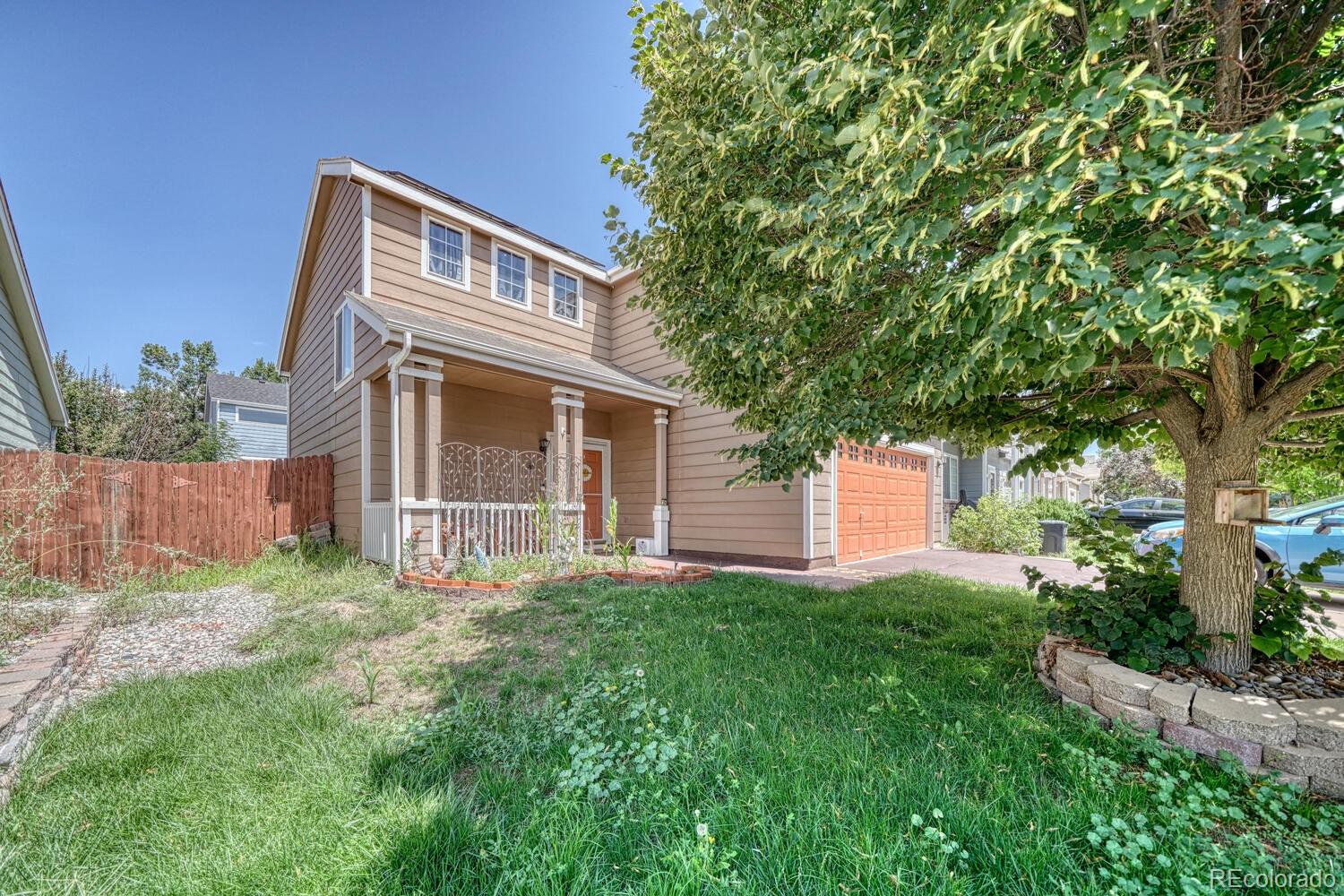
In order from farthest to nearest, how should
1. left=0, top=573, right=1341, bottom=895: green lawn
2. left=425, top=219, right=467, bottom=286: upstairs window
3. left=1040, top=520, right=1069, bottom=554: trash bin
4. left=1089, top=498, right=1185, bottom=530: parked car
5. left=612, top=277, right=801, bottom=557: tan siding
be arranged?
left=1089, top=498, right=1185, bottom=530: parked car → left=1040, top=520, right=1069, bottom=554: trash bin → left=425, top=219, right=467, bottom=286: upstairs window → left=612, top=277, right=801, bottom=557: tan siding → left=0, top=573, right=1341, bottom=895: green lawn

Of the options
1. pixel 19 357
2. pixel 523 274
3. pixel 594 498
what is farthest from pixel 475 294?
pixel 19 357

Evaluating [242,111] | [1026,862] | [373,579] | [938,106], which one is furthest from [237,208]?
[1026,862]

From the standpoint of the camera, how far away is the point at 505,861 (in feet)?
5.45

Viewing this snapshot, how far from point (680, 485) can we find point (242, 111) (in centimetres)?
1018

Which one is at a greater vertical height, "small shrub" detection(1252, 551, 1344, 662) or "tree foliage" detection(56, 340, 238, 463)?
"tree foliage" detection(56, 340, 238, 463)

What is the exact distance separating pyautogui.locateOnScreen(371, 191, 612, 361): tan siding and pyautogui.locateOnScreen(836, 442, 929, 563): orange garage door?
5.30m

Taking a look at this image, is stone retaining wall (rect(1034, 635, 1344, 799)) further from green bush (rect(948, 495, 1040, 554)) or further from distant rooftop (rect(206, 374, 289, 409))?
distant rooftop (rect(206, 374, 289, 409))

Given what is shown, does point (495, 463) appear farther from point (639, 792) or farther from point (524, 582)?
point (639, 792)

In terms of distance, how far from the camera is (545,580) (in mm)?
5707

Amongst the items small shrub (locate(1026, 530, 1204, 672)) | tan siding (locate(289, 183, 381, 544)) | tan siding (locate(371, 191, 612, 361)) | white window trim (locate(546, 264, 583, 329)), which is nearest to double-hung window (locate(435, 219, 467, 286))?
tan siding (locate(371, 191, 612, 361))

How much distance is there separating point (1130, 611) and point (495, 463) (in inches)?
261

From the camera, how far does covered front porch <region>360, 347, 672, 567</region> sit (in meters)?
6.35

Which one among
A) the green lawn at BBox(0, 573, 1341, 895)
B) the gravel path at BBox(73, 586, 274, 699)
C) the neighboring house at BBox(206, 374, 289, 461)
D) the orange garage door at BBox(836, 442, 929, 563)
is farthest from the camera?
the neighboring house at BBox(206, 374, 289, 461)

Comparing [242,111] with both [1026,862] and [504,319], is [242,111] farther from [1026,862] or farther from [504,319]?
[1026,862]
